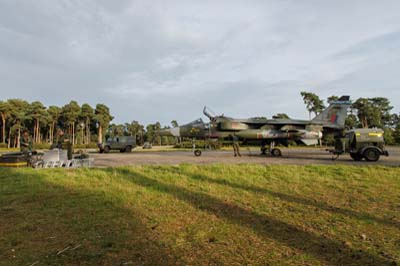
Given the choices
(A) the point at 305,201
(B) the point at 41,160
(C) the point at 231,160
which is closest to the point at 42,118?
(B) the point at 41,160

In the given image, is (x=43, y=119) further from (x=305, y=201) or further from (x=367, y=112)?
(x=367, y=112)

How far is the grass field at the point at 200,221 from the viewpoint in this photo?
2857 mm

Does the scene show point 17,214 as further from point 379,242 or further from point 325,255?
point 379,242

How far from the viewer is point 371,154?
13.0 meters

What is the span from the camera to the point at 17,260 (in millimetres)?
2719

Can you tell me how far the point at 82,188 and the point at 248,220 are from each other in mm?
4723

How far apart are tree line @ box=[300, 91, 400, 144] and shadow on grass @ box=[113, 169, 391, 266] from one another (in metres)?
51.2

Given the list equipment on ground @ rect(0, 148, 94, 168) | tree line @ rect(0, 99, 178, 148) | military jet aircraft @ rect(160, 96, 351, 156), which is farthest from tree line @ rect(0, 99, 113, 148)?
equipment on ground @ rect(0, 148, 94, 168)

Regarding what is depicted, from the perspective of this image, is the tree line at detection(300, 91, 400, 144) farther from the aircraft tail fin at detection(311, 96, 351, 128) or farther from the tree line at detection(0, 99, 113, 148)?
the tree line at detection(0, 99, 113, 148)

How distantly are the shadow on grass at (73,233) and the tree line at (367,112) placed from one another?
52.9 m

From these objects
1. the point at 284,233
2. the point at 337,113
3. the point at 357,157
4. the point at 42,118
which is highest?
the point at 42,118

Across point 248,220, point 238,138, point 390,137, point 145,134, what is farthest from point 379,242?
point 145,134

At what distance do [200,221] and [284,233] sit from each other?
1366 mm

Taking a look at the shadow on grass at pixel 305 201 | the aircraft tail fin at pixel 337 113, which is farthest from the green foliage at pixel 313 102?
the shadow on grass at pixel 305 201
